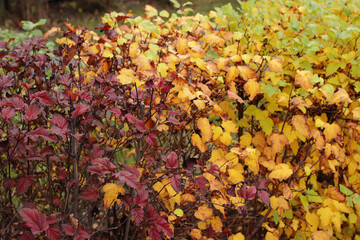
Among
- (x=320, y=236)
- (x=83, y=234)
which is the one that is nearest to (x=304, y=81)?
(x=320, y=236)

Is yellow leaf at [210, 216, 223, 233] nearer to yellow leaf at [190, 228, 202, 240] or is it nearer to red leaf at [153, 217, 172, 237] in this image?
yellow leaf at [190, 228, 202, 240]

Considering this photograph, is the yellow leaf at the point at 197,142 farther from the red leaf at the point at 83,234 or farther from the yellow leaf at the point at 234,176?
the red leaf at the point at 83,234

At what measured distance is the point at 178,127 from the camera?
2270 mm

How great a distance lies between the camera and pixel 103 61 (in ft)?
8.10

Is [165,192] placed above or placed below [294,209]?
above

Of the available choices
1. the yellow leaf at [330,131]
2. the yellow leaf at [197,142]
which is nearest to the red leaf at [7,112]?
the yellow leaf at [197,142]

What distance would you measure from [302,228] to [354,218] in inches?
17.1

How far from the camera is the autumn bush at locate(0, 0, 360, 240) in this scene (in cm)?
179

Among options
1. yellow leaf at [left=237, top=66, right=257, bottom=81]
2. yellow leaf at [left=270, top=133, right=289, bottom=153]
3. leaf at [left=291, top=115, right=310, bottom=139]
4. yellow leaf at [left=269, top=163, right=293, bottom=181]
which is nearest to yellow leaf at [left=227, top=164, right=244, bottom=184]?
yellow leaf at [left=269, top=163, right=293, bottom=181]

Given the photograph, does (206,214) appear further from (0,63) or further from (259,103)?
(0,63)

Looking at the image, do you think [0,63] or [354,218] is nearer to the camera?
[0,63]

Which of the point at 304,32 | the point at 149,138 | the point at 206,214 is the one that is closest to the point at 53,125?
the point at 149,138

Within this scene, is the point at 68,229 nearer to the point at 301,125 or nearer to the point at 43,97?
the point at 43,97

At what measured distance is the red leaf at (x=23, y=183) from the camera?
182cm
